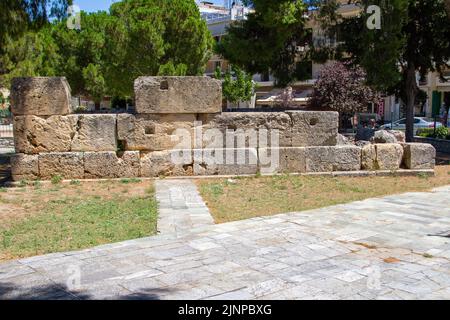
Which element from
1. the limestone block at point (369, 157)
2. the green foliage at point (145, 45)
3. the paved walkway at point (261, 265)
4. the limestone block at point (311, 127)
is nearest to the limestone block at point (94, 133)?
the limestone block at point (311, 127)

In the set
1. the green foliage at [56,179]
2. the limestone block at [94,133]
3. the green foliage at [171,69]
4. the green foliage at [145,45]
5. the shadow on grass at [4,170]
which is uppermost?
the green foliage at [145,45]

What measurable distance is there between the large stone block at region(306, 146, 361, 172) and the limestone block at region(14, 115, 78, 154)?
5160mm

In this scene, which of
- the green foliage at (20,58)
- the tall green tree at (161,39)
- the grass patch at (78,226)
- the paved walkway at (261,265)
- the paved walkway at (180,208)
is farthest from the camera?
the tall green tree at (161,39)

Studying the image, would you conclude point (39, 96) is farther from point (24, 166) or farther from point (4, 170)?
point (4, 170)

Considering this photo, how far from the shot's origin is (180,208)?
7230 millimetres

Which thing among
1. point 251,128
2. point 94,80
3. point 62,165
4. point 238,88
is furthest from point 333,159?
point 238,88

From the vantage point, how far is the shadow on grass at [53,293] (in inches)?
147

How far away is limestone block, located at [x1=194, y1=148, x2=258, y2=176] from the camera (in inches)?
407

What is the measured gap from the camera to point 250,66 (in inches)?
712

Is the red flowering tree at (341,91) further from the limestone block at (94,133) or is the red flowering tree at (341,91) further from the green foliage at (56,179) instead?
the green foliage at (56,179)

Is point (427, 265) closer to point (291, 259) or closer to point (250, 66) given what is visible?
point (291, 259)

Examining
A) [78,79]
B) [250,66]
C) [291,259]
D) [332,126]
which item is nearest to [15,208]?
[291,259]

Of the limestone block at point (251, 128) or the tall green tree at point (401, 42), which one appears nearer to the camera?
the limestone block at point (251, 128)

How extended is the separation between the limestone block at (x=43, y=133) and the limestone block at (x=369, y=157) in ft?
20.9
